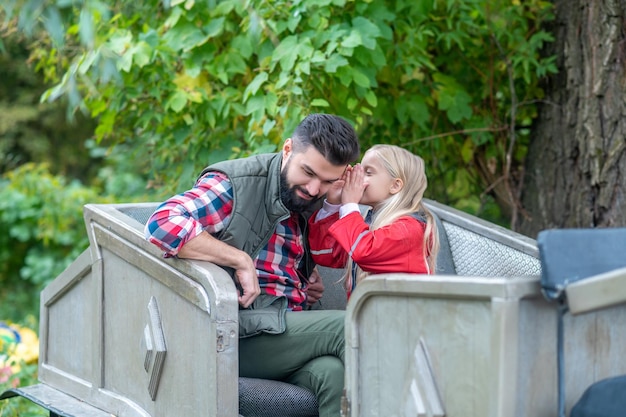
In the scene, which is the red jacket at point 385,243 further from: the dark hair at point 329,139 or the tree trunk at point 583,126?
the tree trunk at point 583,126

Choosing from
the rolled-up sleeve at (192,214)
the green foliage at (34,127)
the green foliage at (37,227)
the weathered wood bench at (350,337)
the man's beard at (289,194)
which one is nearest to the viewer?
the weathered wood bench at (350,337)

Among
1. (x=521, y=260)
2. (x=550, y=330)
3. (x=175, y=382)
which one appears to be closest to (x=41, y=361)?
(x=175, y=382)

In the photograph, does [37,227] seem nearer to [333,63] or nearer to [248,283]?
[333,63]

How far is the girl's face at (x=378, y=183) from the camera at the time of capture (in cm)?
340

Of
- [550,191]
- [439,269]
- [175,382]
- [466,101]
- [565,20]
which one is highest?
[565,20]

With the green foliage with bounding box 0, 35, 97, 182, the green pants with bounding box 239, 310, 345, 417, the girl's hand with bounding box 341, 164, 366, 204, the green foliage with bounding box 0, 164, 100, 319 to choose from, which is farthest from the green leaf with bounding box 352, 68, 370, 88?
the green foliage with bounding box 0, 35, 97, 182

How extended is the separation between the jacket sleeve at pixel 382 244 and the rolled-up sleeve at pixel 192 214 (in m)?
0.40

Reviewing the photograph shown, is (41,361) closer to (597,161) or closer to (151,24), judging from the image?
(151,24)

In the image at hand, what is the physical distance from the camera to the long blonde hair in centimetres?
333

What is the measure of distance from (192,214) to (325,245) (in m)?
0.64

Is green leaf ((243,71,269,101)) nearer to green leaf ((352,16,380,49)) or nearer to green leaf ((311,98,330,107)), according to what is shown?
green leaf ((311,98,330,107))

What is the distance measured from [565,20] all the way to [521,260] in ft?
6.32

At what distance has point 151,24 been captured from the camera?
536 cm

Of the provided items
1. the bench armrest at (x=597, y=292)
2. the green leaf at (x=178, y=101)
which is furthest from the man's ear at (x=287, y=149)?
the green leaf at (x=178, y=101)
